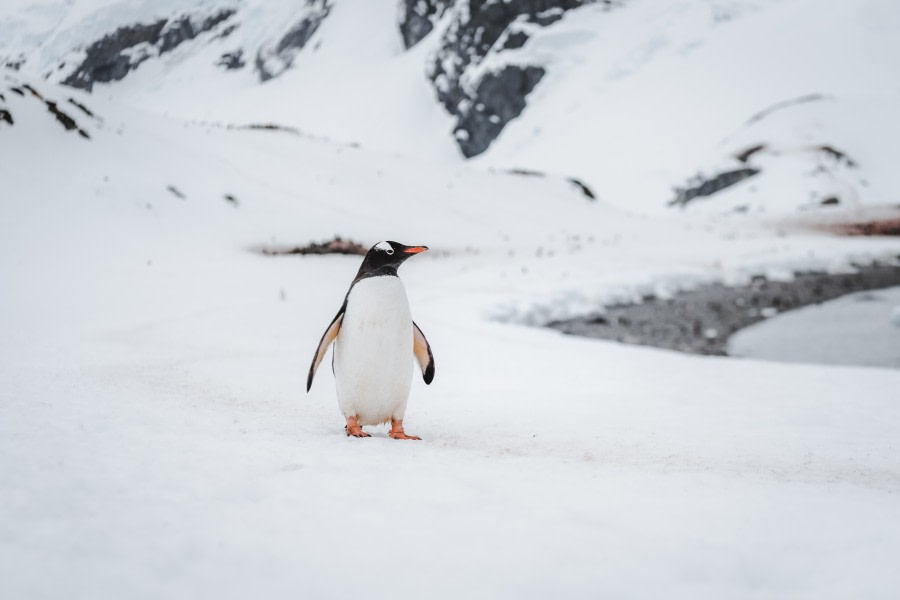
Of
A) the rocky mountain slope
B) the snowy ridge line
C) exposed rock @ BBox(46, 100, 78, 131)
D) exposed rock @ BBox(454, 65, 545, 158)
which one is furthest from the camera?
exposed rock @ BBox(454, 65, 545, 158)

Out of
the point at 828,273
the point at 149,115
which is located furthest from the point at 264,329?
the point at 149,115

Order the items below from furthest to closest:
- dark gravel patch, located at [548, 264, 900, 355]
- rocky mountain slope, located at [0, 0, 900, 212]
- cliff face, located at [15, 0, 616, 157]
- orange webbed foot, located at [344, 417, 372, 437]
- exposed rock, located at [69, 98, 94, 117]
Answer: cliff face, located at [15, 0, 616, 157] → rocky mountain slope, located at [0, 0, 900, 212] → exposed rock, located at [69, 98, 94, 117] → dark gravel patch, located at [548, 264, 900, 355] → orange webbed foot, located at [344, 417, 372, 437]

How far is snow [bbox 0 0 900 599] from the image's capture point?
61.8 inches

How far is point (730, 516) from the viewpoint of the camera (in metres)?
1.95

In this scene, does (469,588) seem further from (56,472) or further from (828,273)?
(828,273)

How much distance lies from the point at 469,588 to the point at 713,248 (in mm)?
14332

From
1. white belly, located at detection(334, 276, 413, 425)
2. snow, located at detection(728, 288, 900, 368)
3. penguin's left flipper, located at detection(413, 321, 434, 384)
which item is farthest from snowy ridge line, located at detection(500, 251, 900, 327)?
white belly, located at detection(334, 276, 413, 425)

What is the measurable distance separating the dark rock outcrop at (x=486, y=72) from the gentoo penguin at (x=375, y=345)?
42.5m

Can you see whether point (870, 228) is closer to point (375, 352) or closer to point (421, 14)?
point (375, 352)

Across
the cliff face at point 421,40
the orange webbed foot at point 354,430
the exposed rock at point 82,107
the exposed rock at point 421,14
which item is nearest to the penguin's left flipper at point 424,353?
the orange webbed foot at point 354,430

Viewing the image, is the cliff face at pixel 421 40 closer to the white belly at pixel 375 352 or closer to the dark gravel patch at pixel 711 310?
the dark gravel patch at pixel 711 310

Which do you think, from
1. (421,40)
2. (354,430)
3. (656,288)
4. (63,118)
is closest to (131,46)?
(421,40)

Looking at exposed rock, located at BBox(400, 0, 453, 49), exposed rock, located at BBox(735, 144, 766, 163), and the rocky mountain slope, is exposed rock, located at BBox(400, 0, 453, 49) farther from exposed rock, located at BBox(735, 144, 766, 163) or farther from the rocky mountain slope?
exposed rock, located at BBox(735, 144, 766, 163)

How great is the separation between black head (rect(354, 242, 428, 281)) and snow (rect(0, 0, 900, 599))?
3.32ft
